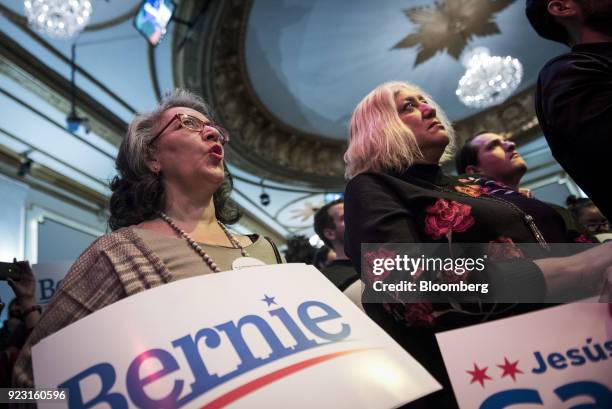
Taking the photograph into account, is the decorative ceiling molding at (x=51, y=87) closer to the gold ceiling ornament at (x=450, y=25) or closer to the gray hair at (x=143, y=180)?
the gray hair at (x=143, y=180)

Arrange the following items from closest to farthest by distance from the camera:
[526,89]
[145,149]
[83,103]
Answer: [145,149]
[83,103]
[526,89]

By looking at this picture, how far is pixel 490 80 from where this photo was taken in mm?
5324

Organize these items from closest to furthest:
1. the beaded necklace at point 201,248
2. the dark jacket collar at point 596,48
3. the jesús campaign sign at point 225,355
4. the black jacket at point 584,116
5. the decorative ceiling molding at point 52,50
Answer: the jesús campaign sign at point 225,355 < the black jacket at point 584,116 < the dark jacket collar at point 596,48 < the beaded necklace at point 201,248 < the decorative ceiling molding at point 52,50

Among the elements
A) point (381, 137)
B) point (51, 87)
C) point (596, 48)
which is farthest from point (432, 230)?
point (51, 87)

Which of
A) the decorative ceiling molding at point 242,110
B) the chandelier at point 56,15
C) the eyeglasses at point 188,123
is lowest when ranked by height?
the eyeglasses at point 188,123

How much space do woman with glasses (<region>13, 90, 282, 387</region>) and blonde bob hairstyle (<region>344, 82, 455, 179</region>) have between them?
405 mm

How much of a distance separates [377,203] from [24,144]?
535 cm

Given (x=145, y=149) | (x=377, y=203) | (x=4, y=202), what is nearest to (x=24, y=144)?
(x=4, y=202)

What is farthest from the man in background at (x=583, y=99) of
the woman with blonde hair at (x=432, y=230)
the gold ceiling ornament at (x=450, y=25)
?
the gold ceiling ornament at (x=450, y=25)

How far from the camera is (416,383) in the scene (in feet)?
2.17

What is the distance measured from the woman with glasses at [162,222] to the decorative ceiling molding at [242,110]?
3.81 metres

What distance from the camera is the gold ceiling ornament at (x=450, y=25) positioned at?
18.9 feet

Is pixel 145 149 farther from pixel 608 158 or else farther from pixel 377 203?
pixel 608 158

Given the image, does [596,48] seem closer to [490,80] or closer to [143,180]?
[143,180]
